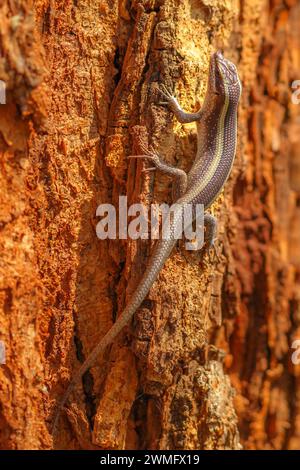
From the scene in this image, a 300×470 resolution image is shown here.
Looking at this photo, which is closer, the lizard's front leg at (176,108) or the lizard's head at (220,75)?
the lizard's front leg at (176,108)

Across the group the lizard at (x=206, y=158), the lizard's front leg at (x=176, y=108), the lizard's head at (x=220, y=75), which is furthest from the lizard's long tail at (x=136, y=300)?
the lizard's head at (x=220, y=75)

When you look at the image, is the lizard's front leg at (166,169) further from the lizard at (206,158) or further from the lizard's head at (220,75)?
the lizard's head at (220,75)

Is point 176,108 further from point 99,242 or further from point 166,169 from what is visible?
point 99,242

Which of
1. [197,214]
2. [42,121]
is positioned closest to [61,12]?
[42,121]

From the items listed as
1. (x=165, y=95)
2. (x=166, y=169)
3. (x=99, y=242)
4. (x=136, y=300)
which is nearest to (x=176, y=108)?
(x=165, y=95)

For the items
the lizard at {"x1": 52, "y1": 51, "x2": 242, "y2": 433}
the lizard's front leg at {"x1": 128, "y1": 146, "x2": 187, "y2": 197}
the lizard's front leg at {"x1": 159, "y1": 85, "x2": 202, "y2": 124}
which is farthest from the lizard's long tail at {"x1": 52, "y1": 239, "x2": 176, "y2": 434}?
the lizard's front leg at {"x1": 159, "y1": 85, "x2": 202, "y2": 124}
